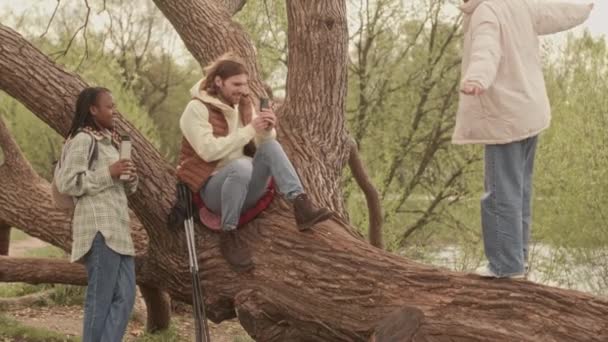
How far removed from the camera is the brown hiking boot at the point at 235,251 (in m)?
5.22

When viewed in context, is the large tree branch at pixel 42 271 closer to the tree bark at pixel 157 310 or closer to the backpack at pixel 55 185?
the tree bark at pixel 157 310

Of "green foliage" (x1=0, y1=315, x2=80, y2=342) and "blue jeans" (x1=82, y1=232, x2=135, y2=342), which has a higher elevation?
"blue jeans" (x1=82, y1=232, x2=135, y2=342)

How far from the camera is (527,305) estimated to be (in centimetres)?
424

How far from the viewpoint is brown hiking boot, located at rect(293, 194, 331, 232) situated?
4944 millimetres

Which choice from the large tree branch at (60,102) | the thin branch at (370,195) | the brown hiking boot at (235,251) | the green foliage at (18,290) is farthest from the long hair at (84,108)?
the green foliage at (18,290)

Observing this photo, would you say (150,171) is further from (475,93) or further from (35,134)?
(35,134)

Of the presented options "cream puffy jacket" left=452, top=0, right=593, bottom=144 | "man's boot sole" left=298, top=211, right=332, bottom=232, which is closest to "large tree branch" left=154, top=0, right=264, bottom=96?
"man's boot sole" left=298, top=211, right=332, bottom=232

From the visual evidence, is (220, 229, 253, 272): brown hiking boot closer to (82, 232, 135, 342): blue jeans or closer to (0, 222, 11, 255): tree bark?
(82, 232, 135, 342): blue jeans

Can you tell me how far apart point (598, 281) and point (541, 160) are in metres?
3.02

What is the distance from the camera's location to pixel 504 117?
13.8ft

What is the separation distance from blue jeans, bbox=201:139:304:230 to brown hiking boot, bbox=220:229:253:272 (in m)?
0.20

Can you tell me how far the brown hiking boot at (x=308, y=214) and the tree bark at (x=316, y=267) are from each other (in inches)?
5.8

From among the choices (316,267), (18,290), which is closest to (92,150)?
(316,267)

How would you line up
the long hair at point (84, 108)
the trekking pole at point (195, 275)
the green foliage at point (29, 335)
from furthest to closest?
the green foliage at point (29, 335), the trekking pole at point (195, 275), the long hair at point (84, 108)
